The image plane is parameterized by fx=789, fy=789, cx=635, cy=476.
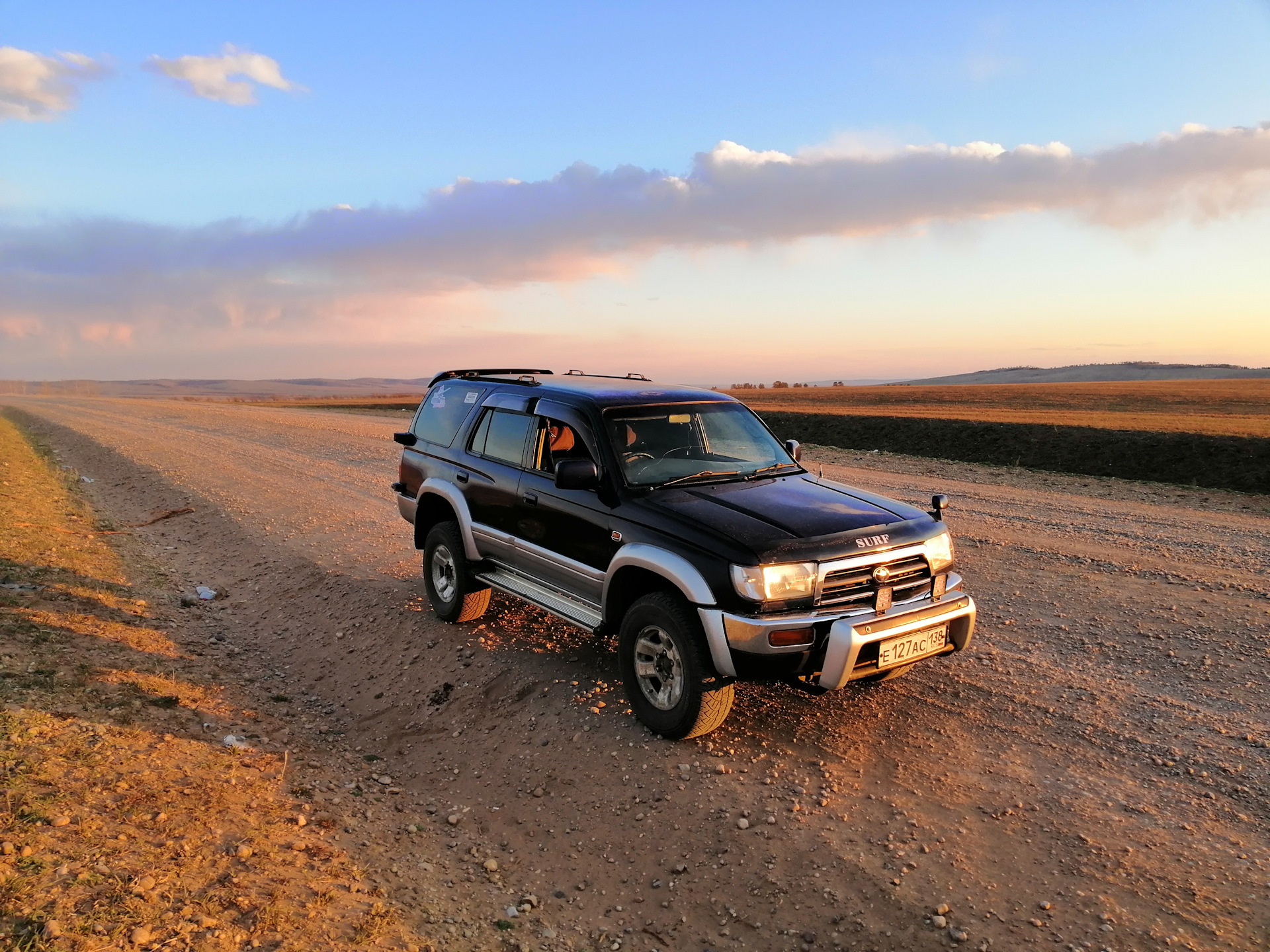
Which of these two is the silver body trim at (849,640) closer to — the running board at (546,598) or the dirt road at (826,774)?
the dirt road at (826,774)

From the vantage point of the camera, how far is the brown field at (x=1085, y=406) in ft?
79.7

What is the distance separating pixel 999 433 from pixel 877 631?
19.1m

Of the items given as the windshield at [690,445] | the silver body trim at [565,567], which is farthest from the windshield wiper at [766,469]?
the silver body trim at [565,567]

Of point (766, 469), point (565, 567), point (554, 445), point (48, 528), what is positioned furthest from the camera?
point (48, 528)

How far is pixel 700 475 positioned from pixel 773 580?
1286 mm

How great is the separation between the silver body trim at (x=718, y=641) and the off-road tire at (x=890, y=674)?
2.60ft

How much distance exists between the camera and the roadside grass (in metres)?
3.22

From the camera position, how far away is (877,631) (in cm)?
431

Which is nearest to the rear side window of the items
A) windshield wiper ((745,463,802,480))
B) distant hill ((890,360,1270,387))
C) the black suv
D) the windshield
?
the black suv

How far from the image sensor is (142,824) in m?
3.89

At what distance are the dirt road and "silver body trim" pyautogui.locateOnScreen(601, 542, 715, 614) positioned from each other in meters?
1.00

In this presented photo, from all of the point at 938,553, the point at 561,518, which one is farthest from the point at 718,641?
the point at 561,518

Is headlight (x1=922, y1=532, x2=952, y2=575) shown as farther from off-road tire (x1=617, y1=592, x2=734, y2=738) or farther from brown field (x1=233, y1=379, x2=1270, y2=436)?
brown field (x1=233, y1=379, x2=1270, y2=436)

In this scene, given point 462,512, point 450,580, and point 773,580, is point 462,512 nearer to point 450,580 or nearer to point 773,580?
point 450,580
